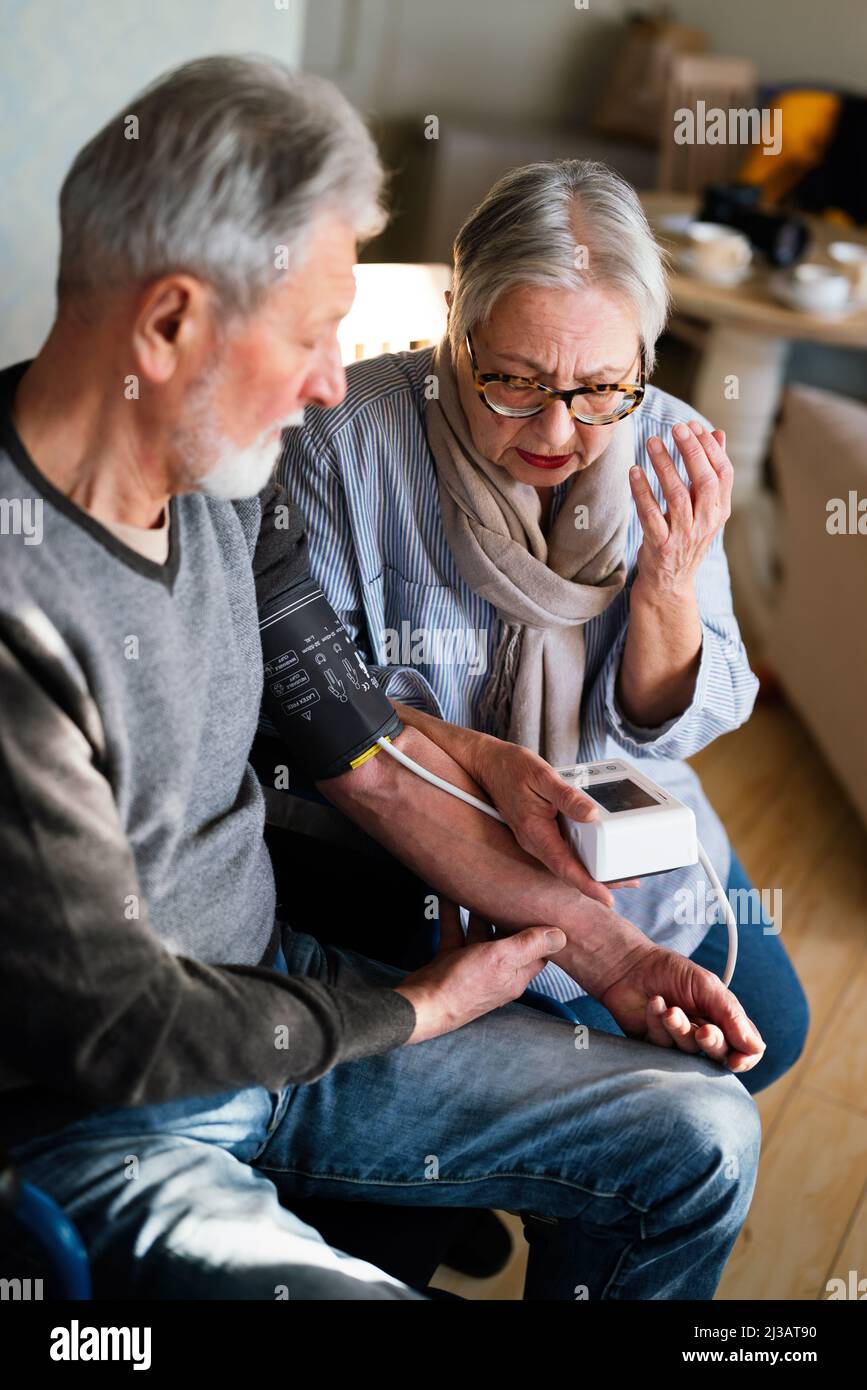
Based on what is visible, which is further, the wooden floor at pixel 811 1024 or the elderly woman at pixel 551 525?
the wooden floor at pixel 811 1024

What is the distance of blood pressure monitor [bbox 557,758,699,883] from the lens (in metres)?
1.16

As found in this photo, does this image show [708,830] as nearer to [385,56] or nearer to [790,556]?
[790,556]

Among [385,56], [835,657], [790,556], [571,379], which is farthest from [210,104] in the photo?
[385,56]

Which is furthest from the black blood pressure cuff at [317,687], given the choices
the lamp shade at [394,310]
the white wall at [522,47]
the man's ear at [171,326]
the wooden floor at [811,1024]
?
the white wall at [522,47]

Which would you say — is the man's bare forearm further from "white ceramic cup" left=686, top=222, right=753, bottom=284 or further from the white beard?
"white ceramic cup" left=686, top=222, right=753, bottom=284

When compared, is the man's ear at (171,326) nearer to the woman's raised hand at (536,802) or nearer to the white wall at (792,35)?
the woman's raised hand at (536,802)

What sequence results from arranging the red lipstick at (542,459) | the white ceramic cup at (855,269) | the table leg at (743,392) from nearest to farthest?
1. the red lipstick at (542,459)
2. the white ceramic cup at (855,269)
3. the table leg at (743,392)

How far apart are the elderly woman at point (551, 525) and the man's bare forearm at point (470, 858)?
0.04 metres

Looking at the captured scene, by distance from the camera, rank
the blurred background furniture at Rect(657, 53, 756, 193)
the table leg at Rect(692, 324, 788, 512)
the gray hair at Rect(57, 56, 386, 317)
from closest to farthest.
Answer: the gray hair at Rect(57, 56, 386, 317) < the table leg at Rect(692, 324, 788, 512) < the blurred background furniture at Rect(657, 53, 756, 193)

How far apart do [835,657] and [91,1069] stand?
1.93 meters

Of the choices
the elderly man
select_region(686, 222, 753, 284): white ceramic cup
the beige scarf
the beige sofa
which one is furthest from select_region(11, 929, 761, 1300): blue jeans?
select_region(686, 222, 753, 284): white ceramic cup

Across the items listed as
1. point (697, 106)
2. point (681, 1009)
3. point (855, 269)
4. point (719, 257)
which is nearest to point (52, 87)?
point (681, 1009)

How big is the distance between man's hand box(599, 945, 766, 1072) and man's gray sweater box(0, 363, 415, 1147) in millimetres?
275

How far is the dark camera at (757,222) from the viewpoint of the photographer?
324 centimetres
